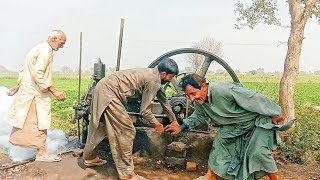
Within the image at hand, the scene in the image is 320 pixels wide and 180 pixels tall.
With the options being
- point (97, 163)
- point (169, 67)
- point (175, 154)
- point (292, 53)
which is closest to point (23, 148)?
point (97, 163)

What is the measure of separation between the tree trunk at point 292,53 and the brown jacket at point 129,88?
5.48m

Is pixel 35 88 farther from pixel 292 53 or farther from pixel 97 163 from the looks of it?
pixel 292 53

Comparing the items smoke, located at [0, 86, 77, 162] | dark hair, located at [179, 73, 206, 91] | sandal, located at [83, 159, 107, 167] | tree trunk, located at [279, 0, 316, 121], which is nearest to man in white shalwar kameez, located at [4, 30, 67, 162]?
smoke, located at [0, 86, 77, 162]

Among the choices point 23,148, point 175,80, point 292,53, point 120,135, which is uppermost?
point 292,53

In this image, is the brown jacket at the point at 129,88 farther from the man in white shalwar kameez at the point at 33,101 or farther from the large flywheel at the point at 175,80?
the large flywheel at the point at 175,80

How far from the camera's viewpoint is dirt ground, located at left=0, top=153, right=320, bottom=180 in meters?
4.64

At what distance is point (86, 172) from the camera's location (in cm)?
480

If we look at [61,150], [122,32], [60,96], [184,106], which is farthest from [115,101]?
[61,150]

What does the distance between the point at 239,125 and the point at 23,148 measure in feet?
12.2

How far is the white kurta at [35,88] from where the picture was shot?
489cm

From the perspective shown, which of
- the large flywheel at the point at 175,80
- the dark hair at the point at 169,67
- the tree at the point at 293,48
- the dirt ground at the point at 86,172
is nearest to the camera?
the dark hair at the point at 169,67

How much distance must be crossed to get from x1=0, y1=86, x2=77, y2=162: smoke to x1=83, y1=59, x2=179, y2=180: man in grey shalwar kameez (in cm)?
177

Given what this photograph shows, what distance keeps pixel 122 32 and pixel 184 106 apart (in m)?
1.62

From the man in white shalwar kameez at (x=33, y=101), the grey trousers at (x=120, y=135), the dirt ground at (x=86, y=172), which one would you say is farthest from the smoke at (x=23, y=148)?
the grey trousers at (x=120, y=135)
